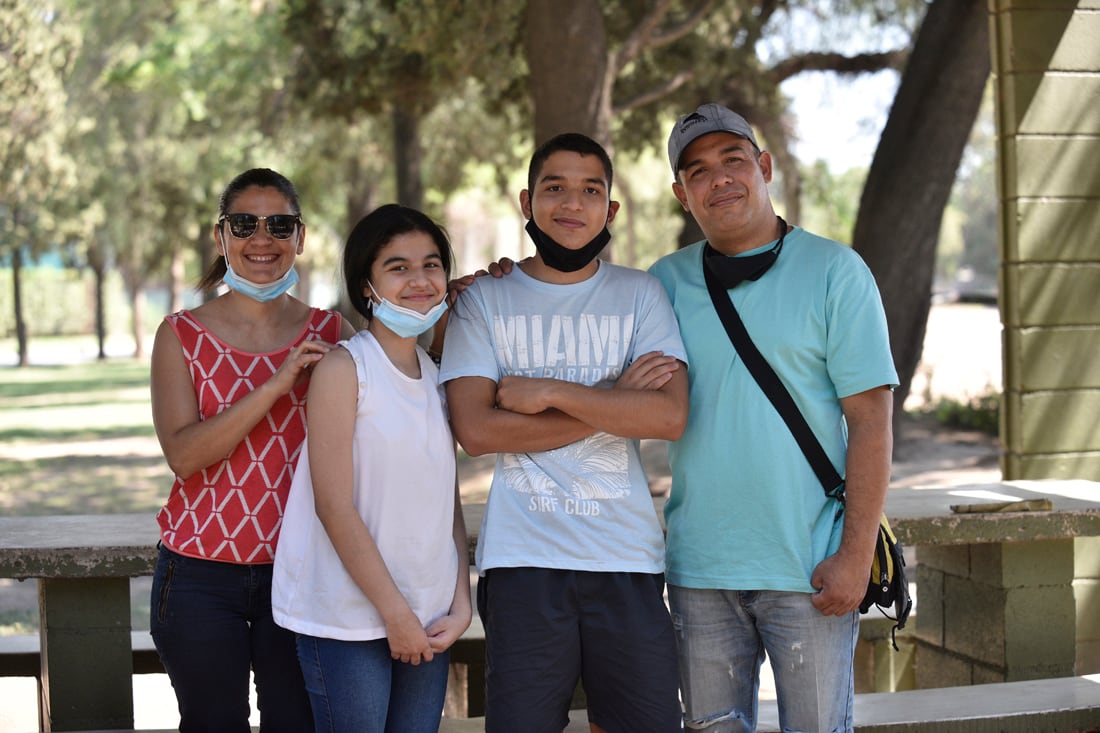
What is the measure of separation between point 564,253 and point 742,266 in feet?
1.68

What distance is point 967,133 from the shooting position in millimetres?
8812

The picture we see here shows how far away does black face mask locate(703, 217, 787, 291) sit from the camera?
10.7ft

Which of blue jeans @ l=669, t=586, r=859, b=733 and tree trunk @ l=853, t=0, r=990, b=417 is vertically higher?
tree trunk @ l=853, t=0, r=990, b=417

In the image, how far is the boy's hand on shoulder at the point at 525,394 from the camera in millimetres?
3080

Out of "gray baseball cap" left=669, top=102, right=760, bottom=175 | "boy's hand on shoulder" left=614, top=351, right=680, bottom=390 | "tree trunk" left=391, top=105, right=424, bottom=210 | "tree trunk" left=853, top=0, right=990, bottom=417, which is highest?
"tree trunk" left=391, top=105, right=424, bottom=210

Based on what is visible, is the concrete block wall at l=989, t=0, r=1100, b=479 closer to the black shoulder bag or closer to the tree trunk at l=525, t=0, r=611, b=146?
the black shoulder bag

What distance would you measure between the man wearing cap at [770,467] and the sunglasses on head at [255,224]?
1.17 meters

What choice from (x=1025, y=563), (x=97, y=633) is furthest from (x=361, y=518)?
(x=1025, y=563)

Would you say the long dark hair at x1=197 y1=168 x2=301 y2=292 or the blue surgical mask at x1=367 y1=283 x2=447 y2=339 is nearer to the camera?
the blue surgical mask at x1=367 y1=283 x2=447 y2=339

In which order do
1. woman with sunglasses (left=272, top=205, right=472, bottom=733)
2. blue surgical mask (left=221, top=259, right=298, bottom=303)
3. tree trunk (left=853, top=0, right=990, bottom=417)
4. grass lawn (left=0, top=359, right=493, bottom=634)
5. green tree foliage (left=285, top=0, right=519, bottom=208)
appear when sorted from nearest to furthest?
woman with sunglasses (left=272, top=205, right=472, bottom=733) → blue surgical mask (left=221, top=259, right=298, bottom=303) → tree trunk (left=853, top=0, right=990, bottom=417) → green tree foliage (left=285, top=0, right=519, bottom=208) → grass lawn (left=0, top=359, right=493, bottom=634)

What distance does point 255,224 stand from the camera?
3268 millimetres

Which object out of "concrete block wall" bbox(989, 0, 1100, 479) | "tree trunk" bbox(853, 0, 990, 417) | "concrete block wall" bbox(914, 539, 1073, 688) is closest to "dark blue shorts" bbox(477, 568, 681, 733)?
"concrete block wall" bbox(914, 539, 1073, 688)

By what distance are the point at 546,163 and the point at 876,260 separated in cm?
649

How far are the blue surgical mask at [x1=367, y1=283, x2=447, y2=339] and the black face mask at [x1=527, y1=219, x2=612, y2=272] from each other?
37 centimetres
